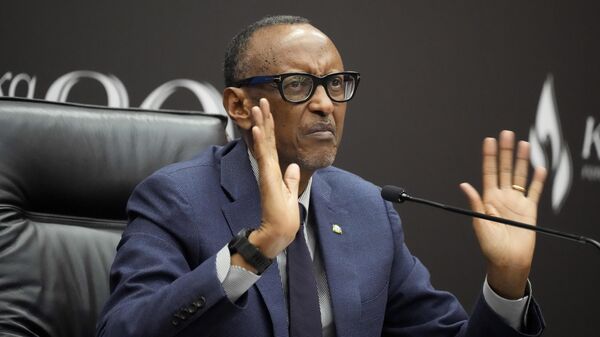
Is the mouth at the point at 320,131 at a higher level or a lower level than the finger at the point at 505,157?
higher

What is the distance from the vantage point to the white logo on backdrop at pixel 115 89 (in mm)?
2547

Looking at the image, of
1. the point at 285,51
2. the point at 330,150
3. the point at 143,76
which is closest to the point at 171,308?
the point at 330,150

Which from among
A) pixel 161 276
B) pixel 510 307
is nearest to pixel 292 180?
pixel 161 276

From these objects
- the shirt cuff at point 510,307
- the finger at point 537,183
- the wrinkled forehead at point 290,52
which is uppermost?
the wrinkled forehead at point 290,52

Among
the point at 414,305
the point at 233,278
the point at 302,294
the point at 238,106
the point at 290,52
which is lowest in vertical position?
the point at 414,305

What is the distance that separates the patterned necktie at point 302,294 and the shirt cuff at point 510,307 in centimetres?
37

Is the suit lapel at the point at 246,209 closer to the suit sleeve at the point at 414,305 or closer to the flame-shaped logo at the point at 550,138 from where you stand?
the suit sleeve at the point at 414,305

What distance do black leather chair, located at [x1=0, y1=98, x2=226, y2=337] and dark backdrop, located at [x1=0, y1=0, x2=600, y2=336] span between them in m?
0.63

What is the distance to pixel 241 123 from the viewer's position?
183 centimetres

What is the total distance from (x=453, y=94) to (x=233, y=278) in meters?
1.55

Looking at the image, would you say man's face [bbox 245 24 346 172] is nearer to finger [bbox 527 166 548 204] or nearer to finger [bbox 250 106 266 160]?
finger [bbox 250 106 266 160]

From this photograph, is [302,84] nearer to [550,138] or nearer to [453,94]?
[453,94]

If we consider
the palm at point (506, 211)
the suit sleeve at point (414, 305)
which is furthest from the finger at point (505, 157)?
the suit sleeve at point (414, 305)

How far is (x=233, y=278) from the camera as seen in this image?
1426mm
